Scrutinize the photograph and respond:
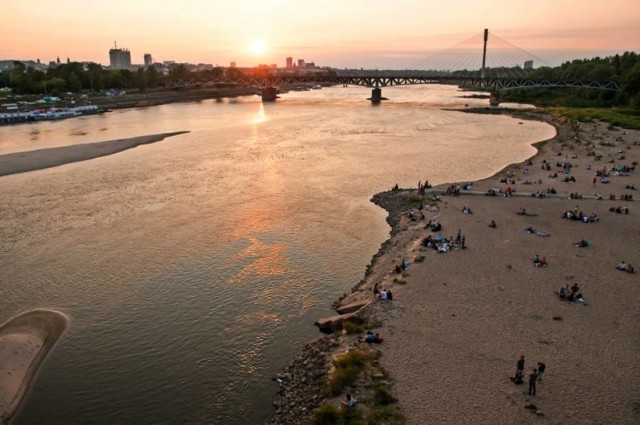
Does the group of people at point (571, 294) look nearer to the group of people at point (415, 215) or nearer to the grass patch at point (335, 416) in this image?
the grass patch at point (335, 416)

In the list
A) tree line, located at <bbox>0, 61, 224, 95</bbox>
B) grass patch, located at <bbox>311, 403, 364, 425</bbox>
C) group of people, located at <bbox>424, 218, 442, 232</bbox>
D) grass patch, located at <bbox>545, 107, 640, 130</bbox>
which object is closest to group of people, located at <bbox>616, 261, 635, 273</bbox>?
group of people, located at <bbox>424, 218, 442, 232</bbox>

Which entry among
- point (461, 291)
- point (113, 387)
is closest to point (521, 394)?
point (461, 291)

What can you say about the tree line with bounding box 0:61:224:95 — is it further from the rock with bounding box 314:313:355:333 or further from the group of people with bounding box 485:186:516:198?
the rock with bounding box 314:313:355:333

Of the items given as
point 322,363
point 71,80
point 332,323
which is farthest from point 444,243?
point 71,80

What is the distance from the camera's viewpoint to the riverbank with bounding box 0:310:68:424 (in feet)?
49.3

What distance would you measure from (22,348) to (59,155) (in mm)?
41187

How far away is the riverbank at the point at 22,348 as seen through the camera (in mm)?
15023

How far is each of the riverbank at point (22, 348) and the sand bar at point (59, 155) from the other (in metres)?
31.6

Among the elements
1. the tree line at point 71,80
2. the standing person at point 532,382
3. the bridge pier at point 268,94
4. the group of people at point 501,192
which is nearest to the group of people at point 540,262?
the standing person at point 532,382

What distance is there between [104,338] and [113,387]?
333cm

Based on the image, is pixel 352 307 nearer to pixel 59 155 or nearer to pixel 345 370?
pixel 345 370

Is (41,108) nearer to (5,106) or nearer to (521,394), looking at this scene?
(5,106)

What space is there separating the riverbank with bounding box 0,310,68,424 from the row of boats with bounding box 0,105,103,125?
3071 inches

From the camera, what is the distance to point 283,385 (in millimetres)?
15156
